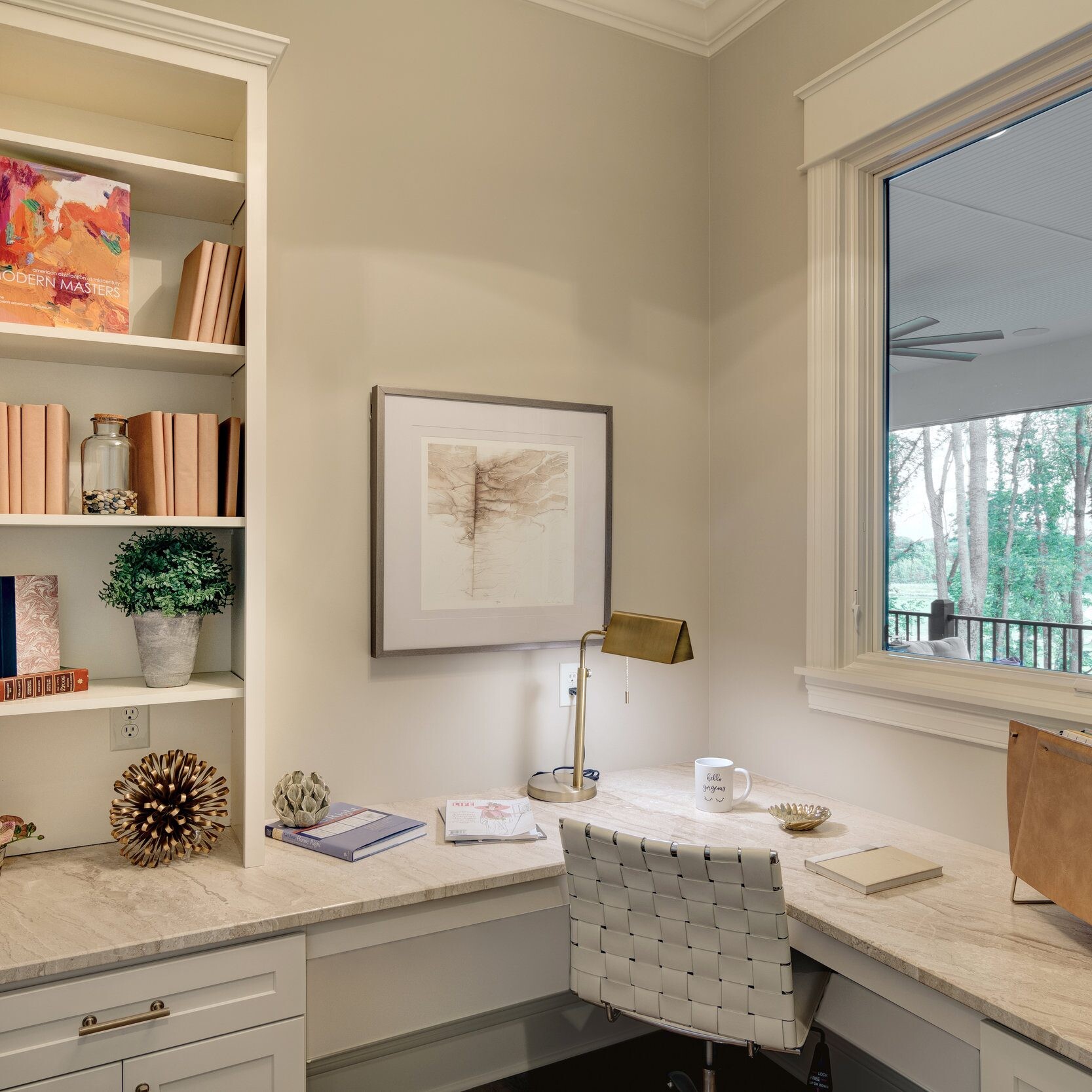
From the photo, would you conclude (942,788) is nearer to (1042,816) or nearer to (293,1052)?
(1042,816)

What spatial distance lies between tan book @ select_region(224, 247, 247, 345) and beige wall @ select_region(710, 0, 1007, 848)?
134cm

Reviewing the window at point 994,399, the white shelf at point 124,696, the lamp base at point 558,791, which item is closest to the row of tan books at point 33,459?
the white shelf at point 124,696

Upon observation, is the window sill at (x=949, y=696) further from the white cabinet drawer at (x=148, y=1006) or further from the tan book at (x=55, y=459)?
the tan book at (x=55, y=459)

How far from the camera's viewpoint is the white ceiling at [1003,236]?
172 centimetres

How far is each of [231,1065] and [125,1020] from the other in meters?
0.20

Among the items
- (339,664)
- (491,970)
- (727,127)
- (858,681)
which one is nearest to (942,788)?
(858,681)

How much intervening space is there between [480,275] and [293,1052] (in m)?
1.73

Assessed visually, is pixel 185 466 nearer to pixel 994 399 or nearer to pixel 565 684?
pixel 565 684

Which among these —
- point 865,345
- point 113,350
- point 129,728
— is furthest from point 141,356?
point 865,345

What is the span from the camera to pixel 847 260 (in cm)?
212

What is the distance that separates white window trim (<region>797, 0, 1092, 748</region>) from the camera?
182 centimetres

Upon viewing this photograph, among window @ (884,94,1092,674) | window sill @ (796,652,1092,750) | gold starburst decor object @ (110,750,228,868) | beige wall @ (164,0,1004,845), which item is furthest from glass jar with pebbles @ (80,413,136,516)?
window @ (884,94,1092,674)

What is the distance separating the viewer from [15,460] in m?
1.54

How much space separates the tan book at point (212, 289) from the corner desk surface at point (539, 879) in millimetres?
1021
